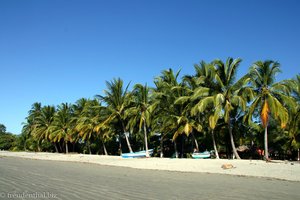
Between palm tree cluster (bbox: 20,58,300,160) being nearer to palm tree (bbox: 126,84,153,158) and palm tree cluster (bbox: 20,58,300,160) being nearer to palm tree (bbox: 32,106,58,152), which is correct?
palm tree (bbox: 126,84,153,158)

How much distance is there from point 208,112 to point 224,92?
353cm

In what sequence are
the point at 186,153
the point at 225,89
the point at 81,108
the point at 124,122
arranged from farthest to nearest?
the point at 81,108 < the point at 124,122 < the point at 186,153 < the point at 225,89

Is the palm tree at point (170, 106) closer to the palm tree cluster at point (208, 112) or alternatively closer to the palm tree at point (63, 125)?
the palm tree cluster at point (208, 112)

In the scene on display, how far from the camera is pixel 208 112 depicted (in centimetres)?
2861

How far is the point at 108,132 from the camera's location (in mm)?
40000

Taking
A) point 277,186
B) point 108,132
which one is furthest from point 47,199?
point 108,132

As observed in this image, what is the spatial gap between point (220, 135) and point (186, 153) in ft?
14.9

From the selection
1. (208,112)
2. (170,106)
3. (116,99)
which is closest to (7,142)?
(116,99)

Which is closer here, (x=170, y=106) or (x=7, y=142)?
(x=170, y=106)

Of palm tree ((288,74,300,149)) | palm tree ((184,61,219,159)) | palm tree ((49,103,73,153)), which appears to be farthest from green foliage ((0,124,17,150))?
palm tree ((288,74,300,149))

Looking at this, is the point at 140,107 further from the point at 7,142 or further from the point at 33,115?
the point at 7,142

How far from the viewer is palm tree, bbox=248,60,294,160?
2280 cm

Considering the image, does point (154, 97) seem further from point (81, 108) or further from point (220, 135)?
point (81, 108)

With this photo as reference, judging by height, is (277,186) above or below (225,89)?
below
